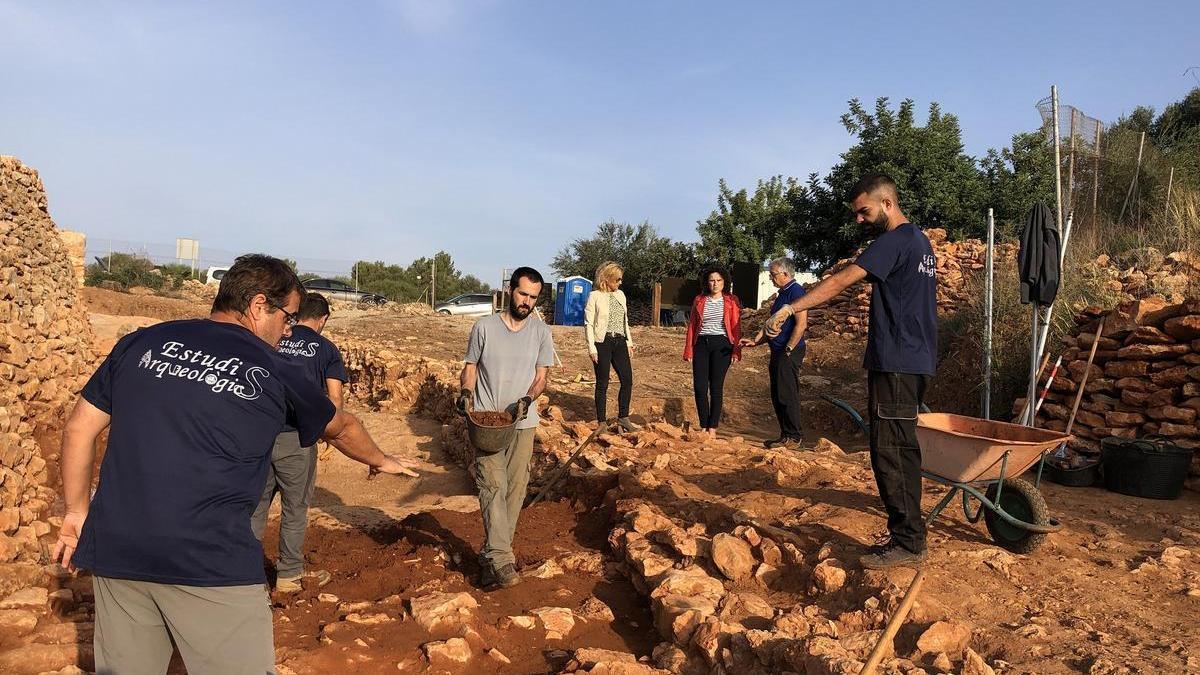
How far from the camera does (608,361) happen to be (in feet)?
25.6

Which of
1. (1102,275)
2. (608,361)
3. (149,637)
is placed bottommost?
(149,637)

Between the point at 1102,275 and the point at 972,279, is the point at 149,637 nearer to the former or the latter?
the point at 1102,275

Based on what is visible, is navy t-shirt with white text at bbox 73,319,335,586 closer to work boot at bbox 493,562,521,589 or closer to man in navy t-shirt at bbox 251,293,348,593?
man in navy t-shirt at bbox 251,293,348,593

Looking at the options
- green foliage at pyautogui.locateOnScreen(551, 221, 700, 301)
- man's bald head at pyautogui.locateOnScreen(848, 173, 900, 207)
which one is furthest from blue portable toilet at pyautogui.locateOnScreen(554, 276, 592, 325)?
man's bald head at pyautogui.locateOnScreen(848, 173, 900, 207)

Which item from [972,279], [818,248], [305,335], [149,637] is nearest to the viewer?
[149,637]

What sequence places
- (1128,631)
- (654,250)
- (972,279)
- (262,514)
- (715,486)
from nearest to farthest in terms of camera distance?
(1128,631)
(262,514)
(715,486)
(972,279)
(654,250)

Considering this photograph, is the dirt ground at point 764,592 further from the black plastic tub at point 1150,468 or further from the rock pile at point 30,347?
the rock pile at point 30,347

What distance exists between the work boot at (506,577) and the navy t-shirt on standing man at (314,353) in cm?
142

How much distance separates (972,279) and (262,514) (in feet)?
39.5

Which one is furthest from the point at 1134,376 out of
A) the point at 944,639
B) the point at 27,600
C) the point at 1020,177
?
the point at 1020,177

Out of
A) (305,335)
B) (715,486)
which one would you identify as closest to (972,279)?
(715,486)

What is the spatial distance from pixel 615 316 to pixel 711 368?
110 centimetres

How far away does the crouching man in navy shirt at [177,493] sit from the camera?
2.06m

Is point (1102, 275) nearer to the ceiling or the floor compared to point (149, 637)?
nearer to the ceiling
